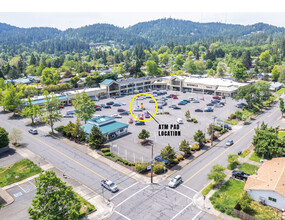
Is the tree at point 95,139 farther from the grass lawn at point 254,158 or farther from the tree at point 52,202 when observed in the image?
the grass lawn at point 254,158

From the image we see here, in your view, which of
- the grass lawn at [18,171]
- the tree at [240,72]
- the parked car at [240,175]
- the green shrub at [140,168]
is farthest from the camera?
the tree at [240,72]

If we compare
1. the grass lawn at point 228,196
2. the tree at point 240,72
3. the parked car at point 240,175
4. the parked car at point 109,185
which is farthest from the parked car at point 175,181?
the tree at point 240,72

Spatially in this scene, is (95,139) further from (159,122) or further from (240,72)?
(240,72)

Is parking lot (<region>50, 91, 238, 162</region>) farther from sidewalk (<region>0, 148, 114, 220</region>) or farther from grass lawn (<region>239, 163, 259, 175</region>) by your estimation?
grass lawn (<region>239, 163, 259, 175</region>)

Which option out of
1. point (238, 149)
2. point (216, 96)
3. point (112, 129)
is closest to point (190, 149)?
point (238, 149)

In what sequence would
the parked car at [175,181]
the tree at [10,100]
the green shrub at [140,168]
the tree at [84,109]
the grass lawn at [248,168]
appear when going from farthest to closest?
the tree at [10,100]
the tree at [84,109]
the grass lawn at [248,168]
the green shrub at [140,168]
the parked car at [175,181]

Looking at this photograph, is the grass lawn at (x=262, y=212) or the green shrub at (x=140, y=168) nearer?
the grass lawn at (x=262, y=212)

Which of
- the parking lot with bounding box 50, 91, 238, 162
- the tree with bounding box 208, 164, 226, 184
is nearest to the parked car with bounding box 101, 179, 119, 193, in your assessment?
the parking lot with bounding box 50, 91, 238, 162

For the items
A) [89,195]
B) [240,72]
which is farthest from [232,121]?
[240,72]
